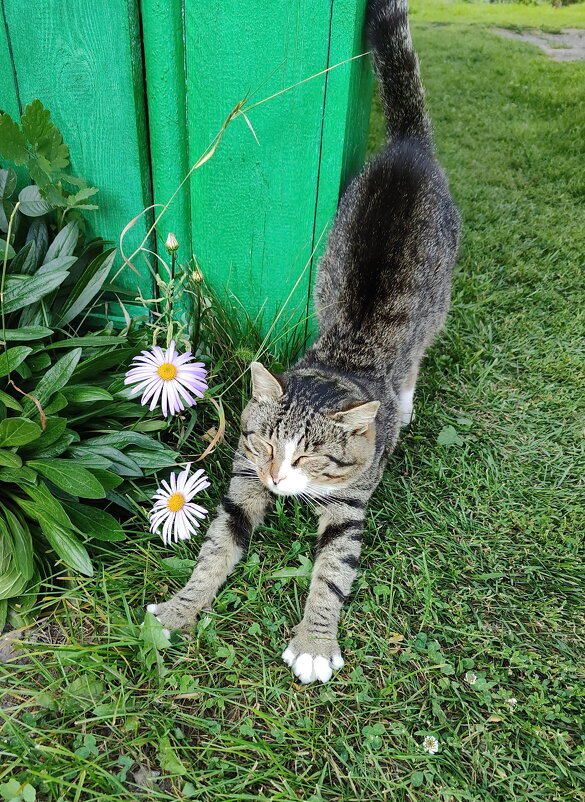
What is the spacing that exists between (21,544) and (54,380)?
1.82ft

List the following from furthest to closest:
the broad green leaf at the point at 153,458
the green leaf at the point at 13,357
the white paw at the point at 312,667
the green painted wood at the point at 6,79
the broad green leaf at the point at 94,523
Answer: the green painted wood at the point at 6,79, the broad green leaf at the point at 153,458, the broad green leaf at the point at 94,523, the green leaf at the point at 13,357, the white paw at the point at 312,667

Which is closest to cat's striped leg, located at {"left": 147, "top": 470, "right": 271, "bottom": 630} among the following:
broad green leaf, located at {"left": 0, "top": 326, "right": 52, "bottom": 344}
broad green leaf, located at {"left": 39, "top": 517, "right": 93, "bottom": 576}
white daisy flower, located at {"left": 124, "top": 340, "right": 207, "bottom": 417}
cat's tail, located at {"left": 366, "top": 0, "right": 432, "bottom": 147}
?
broad green leaf, located at {"left": 39, "top": 517, "right": 93, "bottom": 576}

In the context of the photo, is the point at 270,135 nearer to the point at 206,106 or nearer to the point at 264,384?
the point at 206,106

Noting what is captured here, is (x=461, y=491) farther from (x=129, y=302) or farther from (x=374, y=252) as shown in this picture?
(x=129, y=302)

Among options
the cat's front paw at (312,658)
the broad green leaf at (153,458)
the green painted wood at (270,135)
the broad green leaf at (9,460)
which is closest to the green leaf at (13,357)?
the broad green leaf at (9,460)

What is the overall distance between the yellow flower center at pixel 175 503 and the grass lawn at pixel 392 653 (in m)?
0.23

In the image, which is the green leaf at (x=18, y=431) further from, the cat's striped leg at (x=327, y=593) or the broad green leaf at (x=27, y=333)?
the cat's striped leg at (x=327, y=593)

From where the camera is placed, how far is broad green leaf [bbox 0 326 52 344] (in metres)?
2.10

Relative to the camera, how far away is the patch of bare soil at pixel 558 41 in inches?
163

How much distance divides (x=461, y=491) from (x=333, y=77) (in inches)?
68.7

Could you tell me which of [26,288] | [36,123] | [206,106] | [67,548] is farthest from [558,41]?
[67,548]

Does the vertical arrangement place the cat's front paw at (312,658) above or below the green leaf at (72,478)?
below

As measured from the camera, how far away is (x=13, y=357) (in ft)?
6.68

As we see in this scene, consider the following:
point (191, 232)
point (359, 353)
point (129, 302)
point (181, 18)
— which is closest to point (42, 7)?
point (181, 18)
